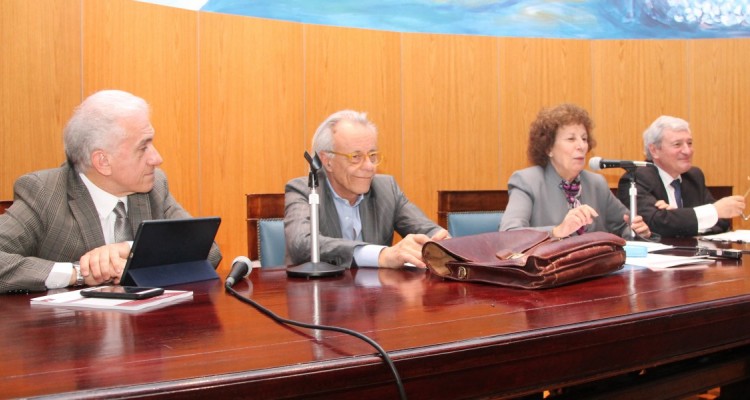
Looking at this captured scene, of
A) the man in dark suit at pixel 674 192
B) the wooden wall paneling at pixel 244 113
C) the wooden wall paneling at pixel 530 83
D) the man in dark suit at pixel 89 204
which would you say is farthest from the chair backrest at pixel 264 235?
the wooden wall paneling at pixel 530 83

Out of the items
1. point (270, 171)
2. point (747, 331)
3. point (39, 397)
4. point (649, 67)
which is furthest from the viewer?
point (649, 67)

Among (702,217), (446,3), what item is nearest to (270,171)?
(446,3)

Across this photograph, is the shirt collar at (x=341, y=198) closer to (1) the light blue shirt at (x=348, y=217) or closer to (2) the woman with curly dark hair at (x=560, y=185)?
(1) the light blue shirt at (x=348, y=217)

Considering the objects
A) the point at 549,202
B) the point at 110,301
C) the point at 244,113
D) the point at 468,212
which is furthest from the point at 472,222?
the point at 244,113

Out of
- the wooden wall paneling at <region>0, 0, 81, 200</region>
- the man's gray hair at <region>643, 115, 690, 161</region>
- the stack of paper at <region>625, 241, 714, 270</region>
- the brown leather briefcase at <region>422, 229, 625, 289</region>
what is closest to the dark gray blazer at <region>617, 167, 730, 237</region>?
the man's gray hair at <region>643, 115, 690, 161</region>

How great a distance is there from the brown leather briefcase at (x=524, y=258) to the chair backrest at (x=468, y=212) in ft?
3.43

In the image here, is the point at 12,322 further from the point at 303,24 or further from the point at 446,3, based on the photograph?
the point at 446,3

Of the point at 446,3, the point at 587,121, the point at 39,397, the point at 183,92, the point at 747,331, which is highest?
the point at 446,3

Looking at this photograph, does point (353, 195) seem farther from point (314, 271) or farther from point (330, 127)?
point (314, 271)

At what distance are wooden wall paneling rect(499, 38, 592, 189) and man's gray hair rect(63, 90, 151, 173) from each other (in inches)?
181

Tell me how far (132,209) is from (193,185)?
3031 mm

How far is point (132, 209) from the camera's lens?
7.16ft

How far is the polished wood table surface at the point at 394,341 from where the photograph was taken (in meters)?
0.82

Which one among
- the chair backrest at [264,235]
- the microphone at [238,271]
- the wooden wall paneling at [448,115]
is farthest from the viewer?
the wooden wall paneling at [448,115]
